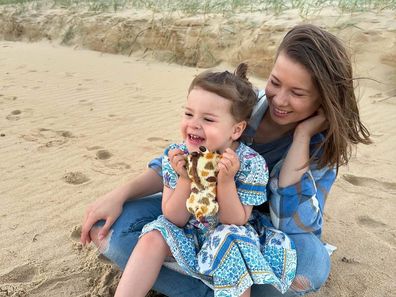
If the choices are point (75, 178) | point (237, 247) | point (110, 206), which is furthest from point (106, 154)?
point (237, 247)

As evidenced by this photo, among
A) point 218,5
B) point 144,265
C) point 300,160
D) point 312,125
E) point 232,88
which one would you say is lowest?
point 218,5

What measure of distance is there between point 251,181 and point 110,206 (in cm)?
65

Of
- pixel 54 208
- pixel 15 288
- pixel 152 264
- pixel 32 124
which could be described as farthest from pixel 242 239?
pixel 32 124

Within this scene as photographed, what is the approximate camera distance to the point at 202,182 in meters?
1.92

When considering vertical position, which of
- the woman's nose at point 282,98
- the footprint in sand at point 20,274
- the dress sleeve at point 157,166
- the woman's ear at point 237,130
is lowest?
the footprint in sand at point 20,274

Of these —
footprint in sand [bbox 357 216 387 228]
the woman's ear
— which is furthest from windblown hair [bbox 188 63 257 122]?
footprint in sand [bbox 357 216 387 228]

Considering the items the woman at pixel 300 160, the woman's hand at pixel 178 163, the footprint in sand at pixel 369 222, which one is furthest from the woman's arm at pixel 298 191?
the footprint in sand at pixel 369 222

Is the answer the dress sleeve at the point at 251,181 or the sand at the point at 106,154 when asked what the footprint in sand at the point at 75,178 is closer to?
the sand at the point at 106,154

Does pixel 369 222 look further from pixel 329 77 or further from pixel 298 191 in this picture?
pixel 329 77

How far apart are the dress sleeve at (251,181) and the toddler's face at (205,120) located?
0.15 metres

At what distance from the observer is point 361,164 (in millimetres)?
3961

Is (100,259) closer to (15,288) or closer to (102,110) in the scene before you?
(15,288)

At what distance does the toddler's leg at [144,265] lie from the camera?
184 centimetres

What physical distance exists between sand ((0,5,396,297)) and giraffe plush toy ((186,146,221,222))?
2.42 feet
